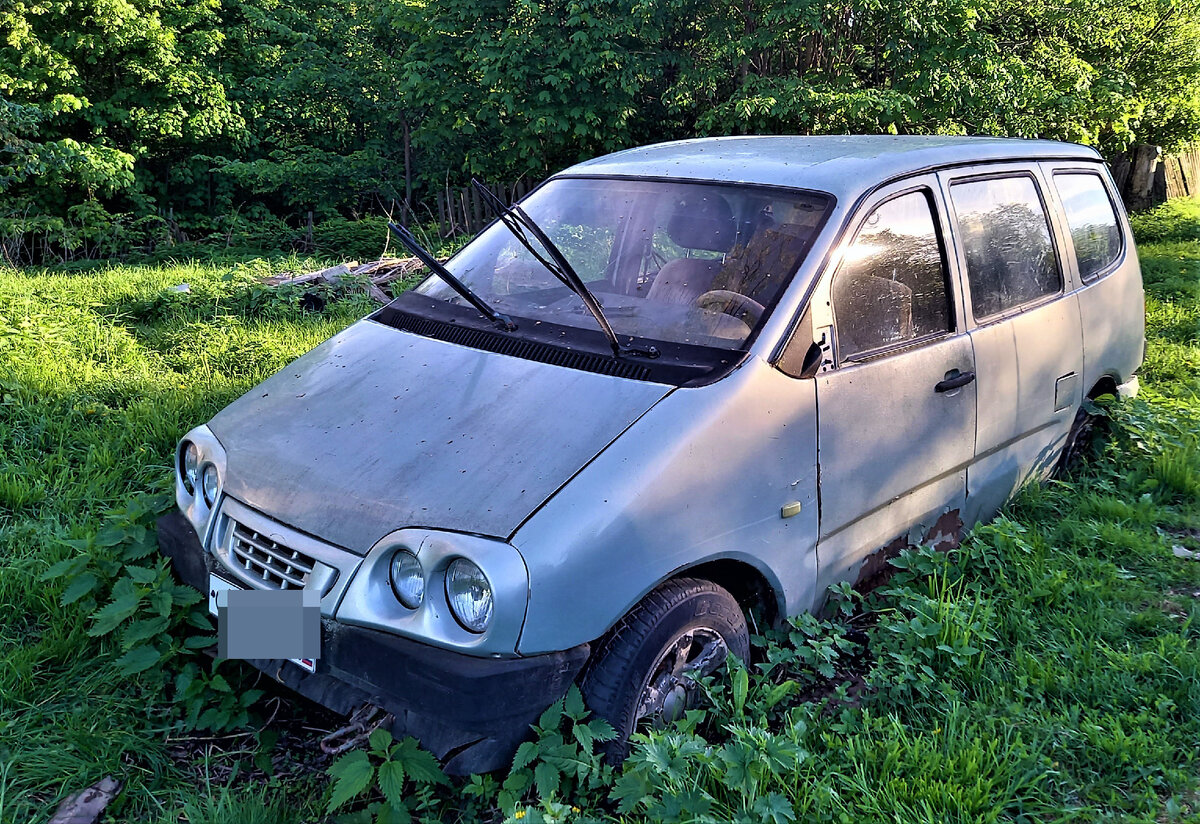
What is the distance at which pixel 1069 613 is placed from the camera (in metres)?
3.27

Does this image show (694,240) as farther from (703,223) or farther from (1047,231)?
(1047,231)

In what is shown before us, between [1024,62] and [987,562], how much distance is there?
9.54 meters

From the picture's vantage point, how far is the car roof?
3.19 m

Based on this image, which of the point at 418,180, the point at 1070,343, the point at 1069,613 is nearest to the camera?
the point at 1069,613

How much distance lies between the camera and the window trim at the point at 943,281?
9.70ft

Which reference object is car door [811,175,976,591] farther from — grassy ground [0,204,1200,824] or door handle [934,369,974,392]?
grassy ground [0,204,1200,824]

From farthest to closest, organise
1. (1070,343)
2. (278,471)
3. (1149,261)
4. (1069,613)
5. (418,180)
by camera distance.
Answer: (418,180), (1149,261), (1070,343), (1069,613), (278,471)

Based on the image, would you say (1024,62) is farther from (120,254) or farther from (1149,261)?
(120,254)

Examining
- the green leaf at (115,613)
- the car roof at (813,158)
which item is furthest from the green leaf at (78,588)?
the car roof at (813,158)

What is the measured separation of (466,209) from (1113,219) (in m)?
10.4

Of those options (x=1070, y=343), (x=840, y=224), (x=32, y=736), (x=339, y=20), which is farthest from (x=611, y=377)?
(x=339, y=20)

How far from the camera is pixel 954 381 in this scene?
3.31 meters

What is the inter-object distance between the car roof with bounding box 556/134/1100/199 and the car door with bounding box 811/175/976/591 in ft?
0.36

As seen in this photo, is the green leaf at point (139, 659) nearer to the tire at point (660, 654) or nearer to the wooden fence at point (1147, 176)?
the tire at point (660, 654)
